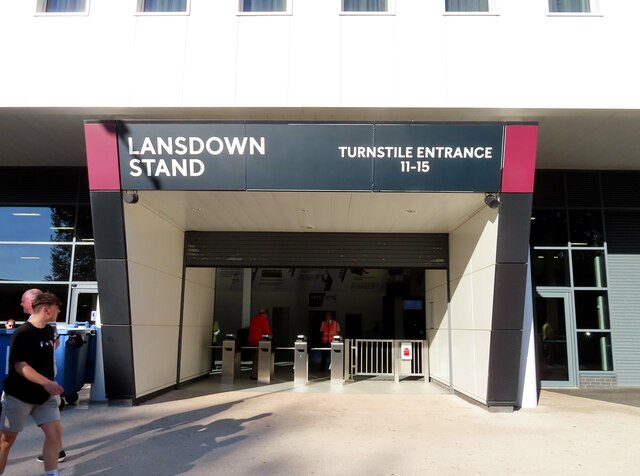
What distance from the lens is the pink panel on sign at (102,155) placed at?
7.98 metres

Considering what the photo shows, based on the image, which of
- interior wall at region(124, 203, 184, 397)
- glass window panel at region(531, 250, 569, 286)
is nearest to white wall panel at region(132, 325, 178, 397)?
interior wall at region(124, 203, 184, 397)

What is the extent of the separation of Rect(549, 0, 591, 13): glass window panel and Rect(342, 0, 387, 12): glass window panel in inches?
117

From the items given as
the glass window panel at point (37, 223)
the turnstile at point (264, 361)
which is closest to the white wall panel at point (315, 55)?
the turnstile at point (264, 361)

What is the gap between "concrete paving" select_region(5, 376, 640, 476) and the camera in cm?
533

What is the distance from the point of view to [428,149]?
7.99 m

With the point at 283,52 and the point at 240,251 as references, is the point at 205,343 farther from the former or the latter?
the point at 283,52

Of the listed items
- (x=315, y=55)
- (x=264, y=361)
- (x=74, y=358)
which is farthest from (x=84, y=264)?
(x=315, y=55)

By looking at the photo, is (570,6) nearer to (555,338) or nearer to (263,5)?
(263,5)

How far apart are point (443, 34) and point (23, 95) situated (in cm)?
721

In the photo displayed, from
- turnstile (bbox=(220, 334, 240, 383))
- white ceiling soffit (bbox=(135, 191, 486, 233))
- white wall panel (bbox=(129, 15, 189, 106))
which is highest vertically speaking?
white wall panel (bbox=(129, 15, 189, 106))

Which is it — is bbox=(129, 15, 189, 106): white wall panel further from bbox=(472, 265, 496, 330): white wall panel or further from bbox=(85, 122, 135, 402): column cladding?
bbox=(472, 265, 496, 330): white wall panel

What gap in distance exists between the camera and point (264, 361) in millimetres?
11828

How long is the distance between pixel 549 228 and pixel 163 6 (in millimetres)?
9361

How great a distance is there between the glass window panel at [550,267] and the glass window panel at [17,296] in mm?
10677
